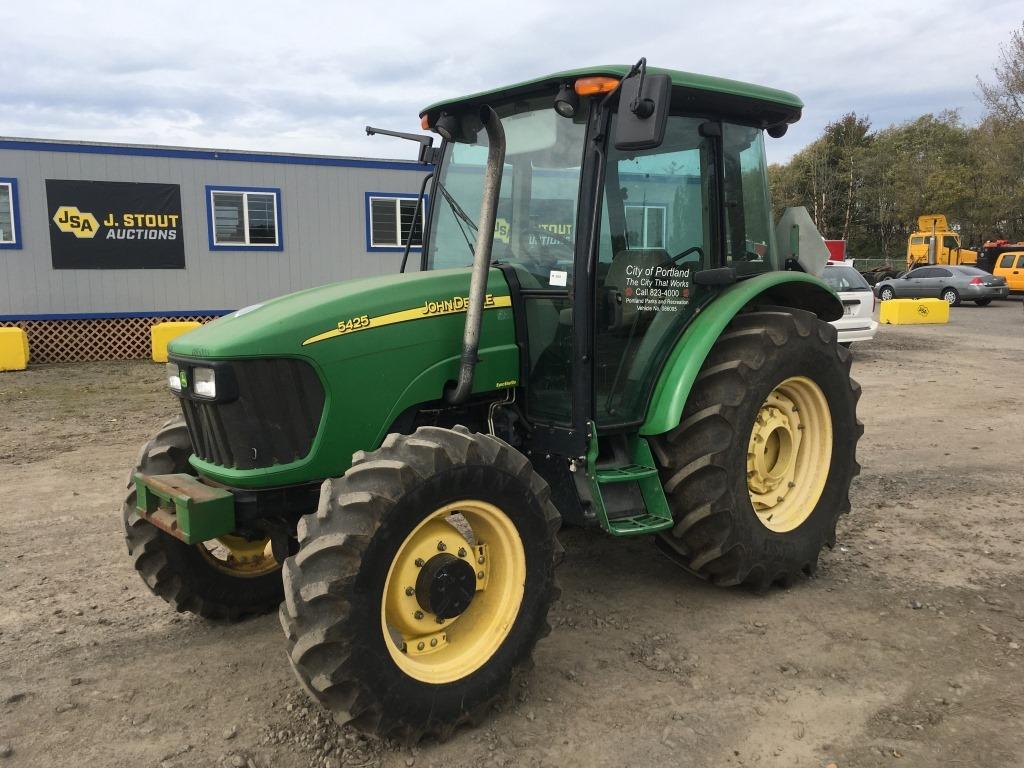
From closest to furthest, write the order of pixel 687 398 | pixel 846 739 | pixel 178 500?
pixel 846 739 → pixel 178 500 → pixel 687 398

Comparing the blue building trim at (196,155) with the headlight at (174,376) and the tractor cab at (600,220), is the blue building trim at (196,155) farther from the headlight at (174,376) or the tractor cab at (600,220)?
the headlight at (174,376)

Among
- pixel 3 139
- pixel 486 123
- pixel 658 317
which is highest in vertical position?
pixel 3 139

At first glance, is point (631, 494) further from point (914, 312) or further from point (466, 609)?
point (914, 312)

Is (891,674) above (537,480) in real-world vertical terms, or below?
below

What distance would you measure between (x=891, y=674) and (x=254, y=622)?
9.22 ft

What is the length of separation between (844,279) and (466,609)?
39.8 feet

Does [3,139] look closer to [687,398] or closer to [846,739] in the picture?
[687,398]

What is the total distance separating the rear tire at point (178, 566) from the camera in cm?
359

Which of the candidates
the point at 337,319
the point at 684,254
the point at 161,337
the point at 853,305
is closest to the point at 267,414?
the point at 337,319

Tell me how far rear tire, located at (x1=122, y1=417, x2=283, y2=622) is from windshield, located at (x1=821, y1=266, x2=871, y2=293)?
11630 mm

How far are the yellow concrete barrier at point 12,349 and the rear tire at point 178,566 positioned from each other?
32.8ft

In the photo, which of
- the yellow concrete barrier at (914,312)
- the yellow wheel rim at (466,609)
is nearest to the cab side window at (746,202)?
the yellow wheel rim at (466,609)

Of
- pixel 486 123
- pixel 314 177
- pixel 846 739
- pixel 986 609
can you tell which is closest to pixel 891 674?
pixel 846 739

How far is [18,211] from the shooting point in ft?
42.4
